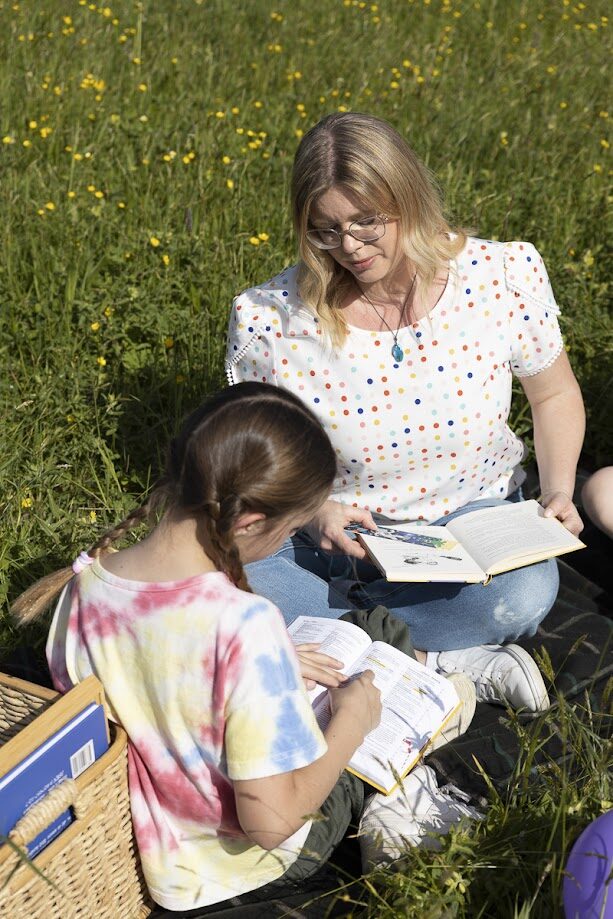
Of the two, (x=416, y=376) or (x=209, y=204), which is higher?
(x=416, y=376)

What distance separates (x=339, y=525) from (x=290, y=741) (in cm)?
106

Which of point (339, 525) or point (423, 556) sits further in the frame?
point (339, 525)

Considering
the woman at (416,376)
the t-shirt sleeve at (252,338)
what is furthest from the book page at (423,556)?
the t-shirt sleeve at (252,338)

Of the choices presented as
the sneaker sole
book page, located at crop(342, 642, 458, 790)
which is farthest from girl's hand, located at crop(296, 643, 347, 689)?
the sneaker sole

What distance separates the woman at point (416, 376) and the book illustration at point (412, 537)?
0.18 feet

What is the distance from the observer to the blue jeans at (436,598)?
286 cm

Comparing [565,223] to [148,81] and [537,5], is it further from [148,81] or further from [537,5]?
[537,5]

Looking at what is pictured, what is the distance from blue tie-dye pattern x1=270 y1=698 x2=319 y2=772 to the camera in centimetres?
176

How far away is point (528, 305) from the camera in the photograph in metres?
2.90

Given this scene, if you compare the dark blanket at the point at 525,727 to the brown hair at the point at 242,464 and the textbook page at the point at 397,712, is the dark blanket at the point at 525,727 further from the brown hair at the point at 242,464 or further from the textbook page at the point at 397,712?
the brown hair at the point at 242,464

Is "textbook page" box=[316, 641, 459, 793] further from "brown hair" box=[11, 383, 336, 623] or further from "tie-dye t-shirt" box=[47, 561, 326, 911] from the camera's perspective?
"brown hair" box=[11, 383, 336, 623]

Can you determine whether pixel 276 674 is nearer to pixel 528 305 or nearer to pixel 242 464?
pixel 242 464

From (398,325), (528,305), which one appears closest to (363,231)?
(398,325)

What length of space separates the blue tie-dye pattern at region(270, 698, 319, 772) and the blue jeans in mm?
1022
